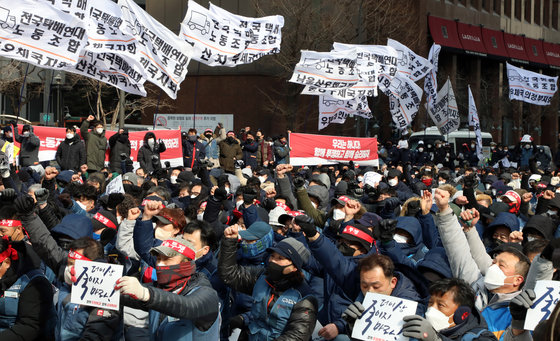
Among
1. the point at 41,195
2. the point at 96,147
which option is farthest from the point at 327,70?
the point at 41,195

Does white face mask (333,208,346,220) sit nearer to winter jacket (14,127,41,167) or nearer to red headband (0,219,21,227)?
red headband (0,219,21,227)

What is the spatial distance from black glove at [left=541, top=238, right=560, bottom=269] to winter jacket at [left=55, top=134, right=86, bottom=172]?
1112 centimetres

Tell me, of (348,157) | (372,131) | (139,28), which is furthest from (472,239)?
(372,131)

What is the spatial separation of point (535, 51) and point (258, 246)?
176 feet

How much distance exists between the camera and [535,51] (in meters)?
56.7

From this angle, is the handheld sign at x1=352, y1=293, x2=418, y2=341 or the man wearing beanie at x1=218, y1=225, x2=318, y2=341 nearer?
the handheld sign at x1=352, y1=293, x2=418, y2=341

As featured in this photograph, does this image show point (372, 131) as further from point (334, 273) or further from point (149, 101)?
point (334, 273)

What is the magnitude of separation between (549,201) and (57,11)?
7221 mm

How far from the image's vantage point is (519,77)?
25594mm

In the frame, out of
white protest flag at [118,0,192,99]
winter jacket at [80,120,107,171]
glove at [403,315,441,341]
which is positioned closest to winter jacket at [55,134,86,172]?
winter jacket at [80,120,107,171]

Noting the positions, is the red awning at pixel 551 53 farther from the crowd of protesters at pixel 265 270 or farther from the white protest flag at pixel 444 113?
the crowd of protesters at pixel 265 270

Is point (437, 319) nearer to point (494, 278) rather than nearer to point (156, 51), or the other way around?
point (494, 278)

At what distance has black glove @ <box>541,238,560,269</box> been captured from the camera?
399 cm

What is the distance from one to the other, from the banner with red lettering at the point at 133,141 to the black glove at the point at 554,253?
11.2 metres
